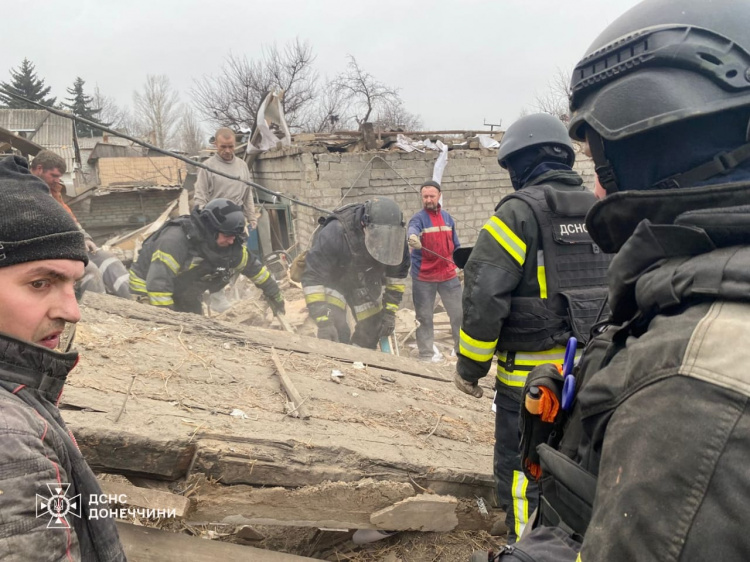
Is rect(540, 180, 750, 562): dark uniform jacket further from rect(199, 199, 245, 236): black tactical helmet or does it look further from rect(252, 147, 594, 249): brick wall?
rect(252, 147, 594, 249): brick wall

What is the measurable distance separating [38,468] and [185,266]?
420 cm

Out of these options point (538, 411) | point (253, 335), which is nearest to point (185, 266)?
point (253, 335)

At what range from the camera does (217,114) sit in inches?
1127

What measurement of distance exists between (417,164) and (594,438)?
8995 mm

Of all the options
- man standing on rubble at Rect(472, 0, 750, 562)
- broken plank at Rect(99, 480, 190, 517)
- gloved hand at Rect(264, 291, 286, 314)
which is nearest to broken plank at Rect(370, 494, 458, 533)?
broken plank at Rect(99, 480, 190, 517)

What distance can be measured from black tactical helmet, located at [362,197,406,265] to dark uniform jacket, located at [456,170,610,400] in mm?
2605

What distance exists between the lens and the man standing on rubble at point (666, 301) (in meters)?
0.67

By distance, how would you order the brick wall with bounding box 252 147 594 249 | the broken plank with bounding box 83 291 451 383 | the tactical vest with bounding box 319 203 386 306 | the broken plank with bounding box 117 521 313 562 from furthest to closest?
the brick wall with bounding box 252 147 594 249 < the tactical vest with bounding box 319 203 386 306 < the broken plank with bounding box 83 291 451 383 < the broken plank with bounding box 117 521 313 562

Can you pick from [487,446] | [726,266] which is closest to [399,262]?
[487,446]

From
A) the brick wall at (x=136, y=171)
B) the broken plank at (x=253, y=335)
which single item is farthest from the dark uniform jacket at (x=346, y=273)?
the brick wall at (x=136, y=171)

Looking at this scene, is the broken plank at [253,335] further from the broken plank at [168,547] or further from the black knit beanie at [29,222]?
the black knit beanie at [29,222]

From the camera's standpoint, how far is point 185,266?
5105 mm

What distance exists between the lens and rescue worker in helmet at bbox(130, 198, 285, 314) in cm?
A: 489

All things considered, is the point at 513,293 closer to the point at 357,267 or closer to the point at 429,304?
the point at 357,267
